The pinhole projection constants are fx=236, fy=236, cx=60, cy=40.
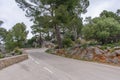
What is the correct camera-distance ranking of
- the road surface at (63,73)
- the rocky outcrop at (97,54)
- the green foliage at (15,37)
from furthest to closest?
the green foliage at (15,37), the rocky outcrop at (97,54), the road surface at (63,73)

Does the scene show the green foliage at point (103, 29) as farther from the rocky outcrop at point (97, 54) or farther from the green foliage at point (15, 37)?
the green foliage at point (15, 37)

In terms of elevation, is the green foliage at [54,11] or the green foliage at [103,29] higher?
the green foliage at [54,11]

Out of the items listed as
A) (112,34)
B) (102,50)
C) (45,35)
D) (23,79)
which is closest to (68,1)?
(112,34)

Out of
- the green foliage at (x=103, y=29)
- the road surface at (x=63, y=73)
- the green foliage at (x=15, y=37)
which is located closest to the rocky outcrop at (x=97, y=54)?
the green foliage at (x=103, y=29)

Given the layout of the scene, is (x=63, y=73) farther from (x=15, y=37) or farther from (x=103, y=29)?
(x=15, y=37)

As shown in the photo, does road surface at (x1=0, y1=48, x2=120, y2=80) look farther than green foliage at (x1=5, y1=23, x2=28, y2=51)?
No

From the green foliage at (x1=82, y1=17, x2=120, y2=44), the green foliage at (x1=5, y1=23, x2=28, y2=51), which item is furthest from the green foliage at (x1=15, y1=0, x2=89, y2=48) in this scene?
the green foliage at (x1=5, y1=23, x2=28, y2=51)

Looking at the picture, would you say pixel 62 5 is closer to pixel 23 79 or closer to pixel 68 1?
pixel 68 1

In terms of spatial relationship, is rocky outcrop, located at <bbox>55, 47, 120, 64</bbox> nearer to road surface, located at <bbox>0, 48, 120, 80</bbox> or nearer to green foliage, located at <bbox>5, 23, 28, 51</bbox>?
road surface, located at <bbox>0, 48, 120, 80</bbox>

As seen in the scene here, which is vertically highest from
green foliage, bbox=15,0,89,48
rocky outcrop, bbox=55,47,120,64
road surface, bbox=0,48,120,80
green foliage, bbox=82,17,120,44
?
green foliage, bbox=15,0,89,48

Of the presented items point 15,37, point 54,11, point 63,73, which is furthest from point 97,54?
point 15,37

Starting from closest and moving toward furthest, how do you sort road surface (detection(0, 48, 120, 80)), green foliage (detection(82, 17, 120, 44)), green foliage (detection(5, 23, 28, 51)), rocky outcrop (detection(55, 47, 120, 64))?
1. road surface (detection(0, 48, 120, 80))
2. rocky outcrop (detection(55, 47, 120, 64))
3. green foliage (detection(82, 17, 120, 44))
4. green foliage (detection(5, 23, 28, 51))

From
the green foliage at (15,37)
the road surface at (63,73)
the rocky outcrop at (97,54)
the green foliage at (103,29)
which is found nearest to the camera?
the road surface at (63,73)

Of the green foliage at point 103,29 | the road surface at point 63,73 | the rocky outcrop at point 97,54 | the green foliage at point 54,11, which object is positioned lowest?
the road surface at point 63,73
